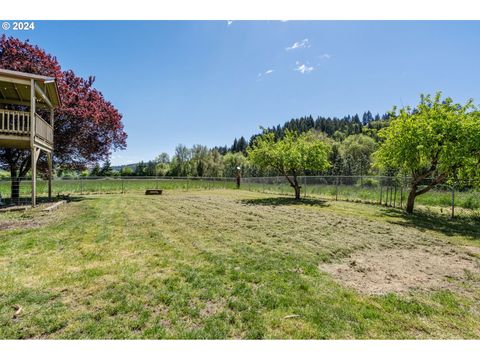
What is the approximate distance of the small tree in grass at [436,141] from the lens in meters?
9.02

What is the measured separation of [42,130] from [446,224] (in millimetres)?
14805

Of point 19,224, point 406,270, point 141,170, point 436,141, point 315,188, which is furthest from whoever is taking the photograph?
point 141,170

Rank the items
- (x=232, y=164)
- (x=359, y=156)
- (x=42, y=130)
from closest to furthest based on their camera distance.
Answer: (x=42, y=130), (x=359, y=156), (x=232, y=164)

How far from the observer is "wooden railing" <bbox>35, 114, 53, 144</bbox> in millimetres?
9242

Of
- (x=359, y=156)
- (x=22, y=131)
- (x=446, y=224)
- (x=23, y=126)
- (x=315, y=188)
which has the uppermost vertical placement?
(x=359, y=156)

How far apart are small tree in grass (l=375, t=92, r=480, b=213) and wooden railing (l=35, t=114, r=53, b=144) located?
13.6m

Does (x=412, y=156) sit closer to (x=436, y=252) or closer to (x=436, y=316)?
(x=436, y=252)

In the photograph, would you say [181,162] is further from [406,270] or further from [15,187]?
[406,270]

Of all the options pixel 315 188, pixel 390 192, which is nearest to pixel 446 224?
pixel 390 192

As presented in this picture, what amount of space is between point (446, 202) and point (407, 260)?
10835mm

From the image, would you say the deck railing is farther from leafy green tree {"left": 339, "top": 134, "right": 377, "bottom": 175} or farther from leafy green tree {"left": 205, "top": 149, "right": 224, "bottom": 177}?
leafy green tree {"left": 339, "top": 134, "right": 377, "bottom": 175}

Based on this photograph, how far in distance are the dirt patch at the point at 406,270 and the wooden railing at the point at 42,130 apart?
10.6 metres

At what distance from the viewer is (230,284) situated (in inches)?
133

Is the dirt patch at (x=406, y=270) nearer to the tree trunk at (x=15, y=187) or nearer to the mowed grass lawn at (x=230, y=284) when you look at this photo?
the mowed grass lawn at (x=230, y=284)
